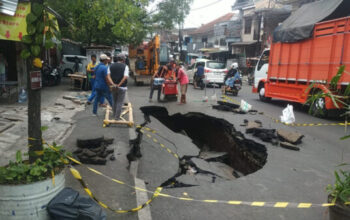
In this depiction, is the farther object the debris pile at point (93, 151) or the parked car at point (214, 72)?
the parked car at point (214, 72)

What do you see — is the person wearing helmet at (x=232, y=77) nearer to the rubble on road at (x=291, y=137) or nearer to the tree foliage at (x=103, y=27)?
the tree foliage at (x=103, y=27)

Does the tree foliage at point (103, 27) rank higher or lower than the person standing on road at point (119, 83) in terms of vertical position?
higher

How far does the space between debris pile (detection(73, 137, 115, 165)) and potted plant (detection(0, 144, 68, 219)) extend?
202 centimetres

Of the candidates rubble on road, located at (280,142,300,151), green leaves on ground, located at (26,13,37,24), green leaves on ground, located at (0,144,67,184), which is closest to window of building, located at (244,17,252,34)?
rubble on road, located at (280,142,300,151)

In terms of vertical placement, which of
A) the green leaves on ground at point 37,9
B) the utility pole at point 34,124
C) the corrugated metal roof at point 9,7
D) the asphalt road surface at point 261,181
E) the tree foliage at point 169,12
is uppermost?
the tree foliage at point 169,12

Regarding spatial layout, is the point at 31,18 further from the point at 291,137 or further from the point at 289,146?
the point at 291,137

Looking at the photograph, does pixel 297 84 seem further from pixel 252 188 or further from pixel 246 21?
pixel 246 21

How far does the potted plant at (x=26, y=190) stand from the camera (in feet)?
7.73

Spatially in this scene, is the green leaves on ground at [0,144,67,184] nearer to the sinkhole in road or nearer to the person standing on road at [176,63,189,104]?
the sinkhole in road

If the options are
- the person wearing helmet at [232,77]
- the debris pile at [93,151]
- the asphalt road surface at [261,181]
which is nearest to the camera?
the asphalt road surface at [261,181]

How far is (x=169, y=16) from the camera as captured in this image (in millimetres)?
19531

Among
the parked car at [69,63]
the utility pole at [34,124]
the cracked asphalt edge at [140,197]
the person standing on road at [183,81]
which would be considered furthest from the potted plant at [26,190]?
the parked car at [69,63]

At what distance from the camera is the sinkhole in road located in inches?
244

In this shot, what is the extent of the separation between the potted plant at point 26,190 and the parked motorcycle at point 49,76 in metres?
14.5
